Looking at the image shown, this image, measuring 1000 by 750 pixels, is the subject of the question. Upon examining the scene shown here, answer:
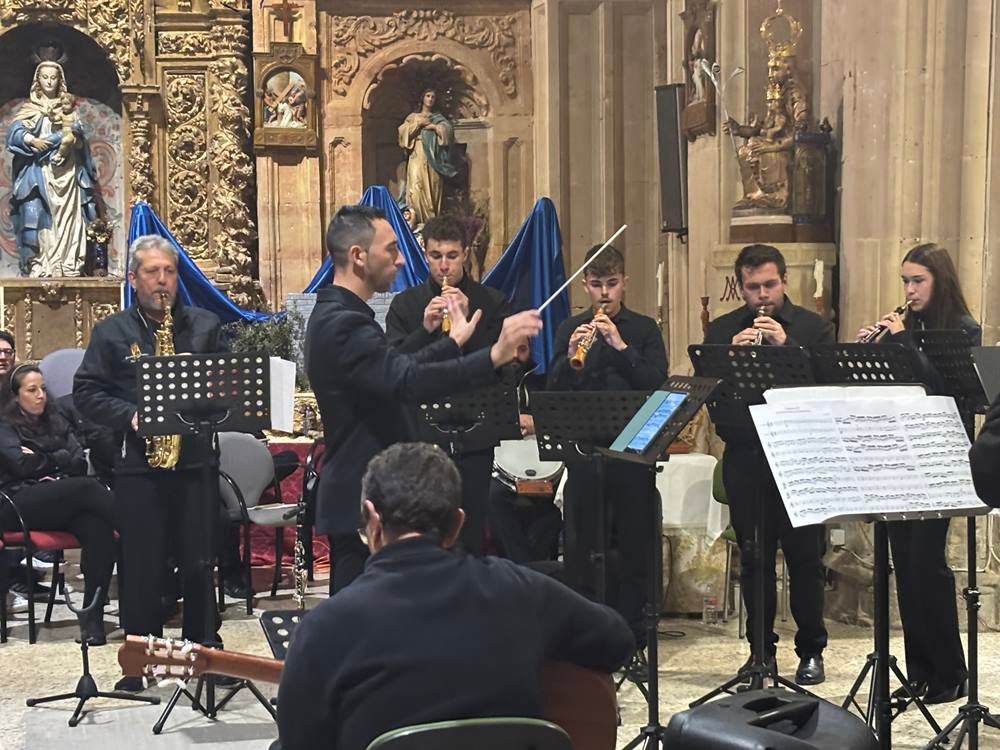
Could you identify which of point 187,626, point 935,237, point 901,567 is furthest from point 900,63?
point 187,626

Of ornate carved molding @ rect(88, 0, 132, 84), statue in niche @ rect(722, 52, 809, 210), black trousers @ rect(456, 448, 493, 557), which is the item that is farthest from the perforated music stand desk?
ornate carved molding @ rect(88, 0, 132, 84)

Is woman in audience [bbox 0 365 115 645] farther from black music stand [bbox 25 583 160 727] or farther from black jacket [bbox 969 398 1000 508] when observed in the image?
black jacket [bbox 969 398 1000 508]

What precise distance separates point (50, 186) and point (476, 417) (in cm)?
888

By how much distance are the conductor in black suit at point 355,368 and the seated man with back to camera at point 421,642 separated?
A: 1.47 meters

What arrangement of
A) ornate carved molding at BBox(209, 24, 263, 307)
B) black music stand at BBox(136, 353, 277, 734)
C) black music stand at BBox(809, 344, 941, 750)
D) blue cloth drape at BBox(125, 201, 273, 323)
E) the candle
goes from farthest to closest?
1. ornate carved molding at BBox(209, 24, 263, 307)
2. blue cloth drape at BBox(125, 201, 273, 323)
3. the candle
4. black music stand at BBox(136, 353, 277, 734)
5. black music stand at BBox(809, 344, 941, 750)

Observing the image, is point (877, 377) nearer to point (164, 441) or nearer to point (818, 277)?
point (164, 441)

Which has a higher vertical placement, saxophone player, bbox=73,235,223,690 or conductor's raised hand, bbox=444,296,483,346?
conductor's raised hand, bbox=444,296,483,346

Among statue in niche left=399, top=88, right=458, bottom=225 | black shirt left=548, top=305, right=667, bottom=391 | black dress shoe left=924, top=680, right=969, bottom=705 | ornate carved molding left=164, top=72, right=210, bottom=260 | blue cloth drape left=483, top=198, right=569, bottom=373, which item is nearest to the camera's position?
black dress shoe left=924, top=680, right=969, bottom=705

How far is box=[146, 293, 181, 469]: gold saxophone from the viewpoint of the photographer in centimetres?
526

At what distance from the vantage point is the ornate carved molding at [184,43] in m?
12.8

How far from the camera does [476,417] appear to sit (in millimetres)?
5027

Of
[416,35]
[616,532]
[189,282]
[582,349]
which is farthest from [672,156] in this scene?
[582,349]

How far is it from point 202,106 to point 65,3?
1550 mm

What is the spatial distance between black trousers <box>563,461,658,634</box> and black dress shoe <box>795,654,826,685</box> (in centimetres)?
63
